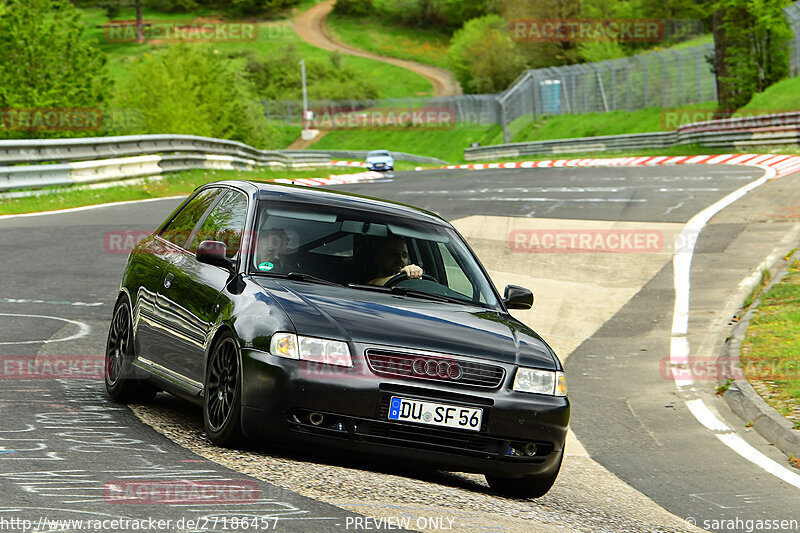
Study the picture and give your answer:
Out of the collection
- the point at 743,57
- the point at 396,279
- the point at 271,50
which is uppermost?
the point at 271,50

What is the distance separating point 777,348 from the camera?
11641 millimetres

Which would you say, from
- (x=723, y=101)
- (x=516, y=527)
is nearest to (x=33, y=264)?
(x=516, y=527)

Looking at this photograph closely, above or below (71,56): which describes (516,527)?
below

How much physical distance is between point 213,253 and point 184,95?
117ft

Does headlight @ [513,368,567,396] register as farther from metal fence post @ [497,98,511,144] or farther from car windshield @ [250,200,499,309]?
metal fence post @ [497,98,511,144]

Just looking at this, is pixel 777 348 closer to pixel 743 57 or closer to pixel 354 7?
pixel 743 57

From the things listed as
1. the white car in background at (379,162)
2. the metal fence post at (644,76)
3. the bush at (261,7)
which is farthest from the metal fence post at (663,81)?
the bush at (261,7)

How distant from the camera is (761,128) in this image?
3741 cm

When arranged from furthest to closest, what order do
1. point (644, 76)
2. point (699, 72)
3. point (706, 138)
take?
point (644, 76), point (699, 72), point (706, 138)

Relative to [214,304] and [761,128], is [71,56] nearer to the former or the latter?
[761,128]

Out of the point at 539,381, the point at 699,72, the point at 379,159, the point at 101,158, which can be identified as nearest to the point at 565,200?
the point at 101,158

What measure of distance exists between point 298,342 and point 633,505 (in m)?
2.43

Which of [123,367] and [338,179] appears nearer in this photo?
[123,367]

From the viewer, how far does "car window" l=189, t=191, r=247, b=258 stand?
23.8 feet
